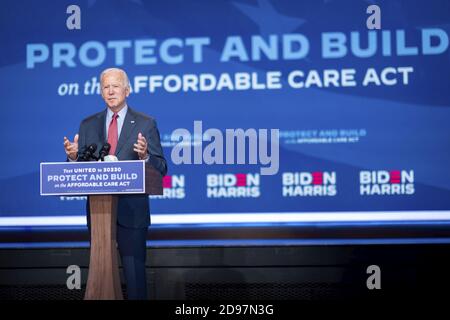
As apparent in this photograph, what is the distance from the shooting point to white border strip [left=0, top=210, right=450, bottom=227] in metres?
5.03

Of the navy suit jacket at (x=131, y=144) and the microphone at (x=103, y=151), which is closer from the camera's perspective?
the microphone at (x=103, y=151)

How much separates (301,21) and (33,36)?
5.64ft

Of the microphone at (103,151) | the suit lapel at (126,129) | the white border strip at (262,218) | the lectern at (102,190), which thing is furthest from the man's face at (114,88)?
the white border strip at (262,218)

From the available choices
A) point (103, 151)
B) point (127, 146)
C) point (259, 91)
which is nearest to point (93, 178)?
point (103, 151)

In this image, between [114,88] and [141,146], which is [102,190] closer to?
[141,146]

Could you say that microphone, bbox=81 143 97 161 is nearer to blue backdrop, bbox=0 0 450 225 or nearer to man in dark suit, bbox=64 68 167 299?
man in dark suit, bbox=64 68 167 299

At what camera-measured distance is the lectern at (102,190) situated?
414cm

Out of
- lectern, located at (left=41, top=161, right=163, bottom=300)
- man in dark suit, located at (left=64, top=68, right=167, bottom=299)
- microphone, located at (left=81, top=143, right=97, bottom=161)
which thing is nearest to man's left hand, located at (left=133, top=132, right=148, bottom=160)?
man in dark suit, located at (left=64, top=68, right=167, bottom=299)

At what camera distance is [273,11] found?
5168mm

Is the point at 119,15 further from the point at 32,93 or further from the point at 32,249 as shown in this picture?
the point at 32,249

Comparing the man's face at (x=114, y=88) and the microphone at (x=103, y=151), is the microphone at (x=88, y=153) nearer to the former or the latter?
the microphone at (x=103, y=151)

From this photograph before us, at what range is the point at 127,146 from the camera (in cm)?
468

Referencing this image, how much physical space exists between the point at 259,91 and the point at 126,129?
941 mm
